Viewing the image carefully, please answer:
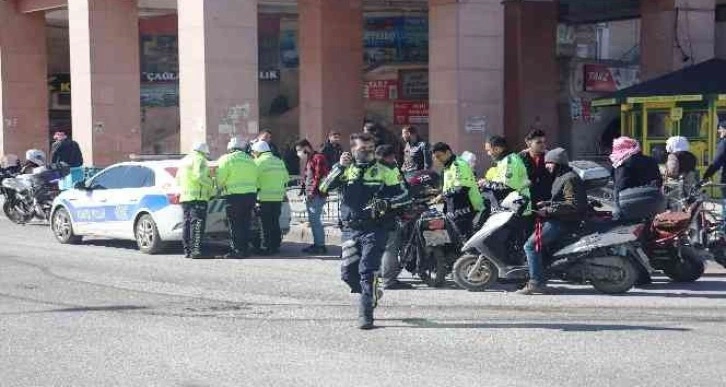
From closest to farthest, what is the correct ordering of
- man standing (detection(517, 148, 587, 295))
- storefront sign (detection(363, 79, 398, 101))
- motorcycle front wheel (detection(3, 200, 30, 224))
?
man standing (detection(517, 148, 587, 295)) < motorcycle front wheel (detection(3, 200, 30, 224)) < storefront sign (detection(363, 79, 398, 101))

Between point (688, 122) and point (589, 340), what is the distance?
13576mm

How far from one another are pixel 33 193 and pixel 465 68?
9.25 metres

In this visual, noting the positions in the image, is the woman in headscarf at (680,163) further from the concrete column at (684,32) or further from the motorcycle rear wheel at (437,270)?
the concrete column at (684,32)

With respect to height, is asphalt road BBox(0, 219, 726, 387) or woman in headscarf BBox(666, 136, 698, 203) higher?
woman in headscarf BBox(666, 136, 698, 203)

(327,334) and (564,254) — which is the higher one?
(564,254)

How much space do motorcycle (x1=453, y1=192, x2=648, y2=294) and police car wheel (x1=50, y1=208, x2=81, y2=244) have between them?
7.94 metres

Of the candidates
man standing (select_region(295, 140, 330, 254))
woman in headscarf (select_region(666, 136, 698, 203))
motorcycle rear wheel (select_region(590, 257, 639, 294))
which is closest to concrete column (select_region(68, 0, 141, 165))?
man standing (select_region(295, 140, 330, 254))

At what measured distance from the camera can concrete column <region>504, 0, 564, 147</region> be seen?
30.2m

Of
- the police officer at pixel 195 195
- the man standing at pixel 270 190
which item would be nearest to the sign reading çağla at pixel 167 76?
the man standing at pixel 270 190

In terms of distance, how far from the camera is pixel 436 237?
38.9 feet

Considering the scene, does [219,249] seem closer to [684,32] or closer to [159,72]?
[684,32]

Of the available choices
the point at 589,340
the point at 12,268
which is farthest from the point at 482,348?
the point at 12,268

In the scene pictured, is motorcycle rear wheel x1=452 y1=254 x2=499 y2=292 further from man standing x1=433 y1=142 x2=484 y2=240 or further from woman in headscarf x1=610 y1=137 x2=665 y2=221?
woman in headscarf x1=610 y1=137 x2=665 y2=221

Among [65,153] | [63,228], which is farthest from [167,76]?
[63,228]
